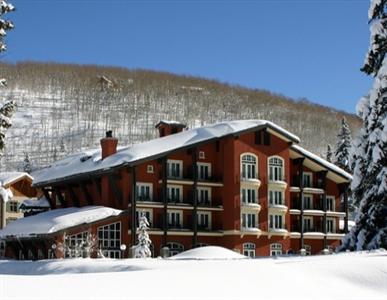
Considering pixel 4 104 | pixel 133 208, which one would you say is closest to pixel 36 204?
pixel 133 208

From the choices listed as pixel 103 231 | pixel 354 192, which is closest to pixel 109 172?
pixel 103 231

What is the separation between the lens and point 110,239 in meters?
50.3

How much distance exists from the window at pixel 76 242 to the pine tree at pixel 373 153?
20.6 m

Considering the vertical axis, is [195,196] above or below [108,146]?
below

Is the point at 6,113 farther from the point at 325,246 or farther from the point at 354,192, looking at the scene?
the point at 325,246

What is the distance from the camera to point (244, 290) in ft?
61.8

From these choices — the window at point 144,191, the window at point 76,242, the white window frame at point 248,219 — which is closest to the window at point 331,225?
the white window frame at point 248,219

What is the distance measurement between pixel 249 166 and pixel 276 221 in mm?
4784

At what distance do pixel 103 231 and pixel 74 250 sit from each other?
3623 millimetres

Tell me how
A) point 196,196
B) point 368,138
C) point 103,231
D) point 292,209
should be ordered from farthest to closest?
point 292,209, point 196,196, point 103,231, point 368,138

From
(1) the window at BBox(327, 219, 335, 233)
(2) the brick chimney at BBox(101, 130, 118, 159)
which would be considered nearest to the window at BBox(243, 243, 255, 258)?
(1) the window at BBox(327, 219, 335, 233)

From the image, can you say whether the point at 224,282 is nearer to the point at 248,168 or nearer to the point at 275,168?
the point at 248,168

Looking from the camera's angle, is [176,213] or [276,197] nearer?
[176,213]

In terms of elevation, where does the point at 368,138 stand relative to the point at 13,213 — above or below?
above
